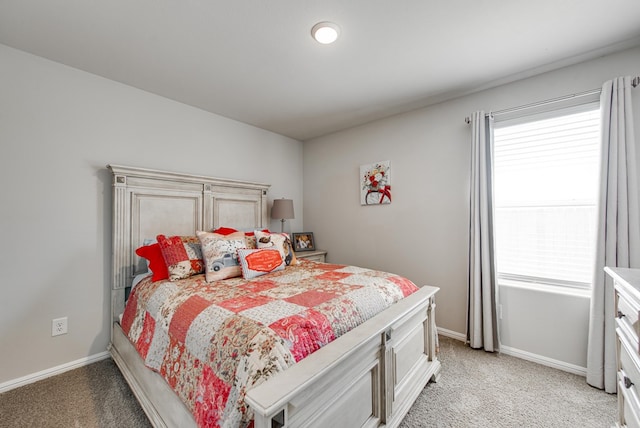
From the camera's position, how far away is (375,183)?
3.22 metres

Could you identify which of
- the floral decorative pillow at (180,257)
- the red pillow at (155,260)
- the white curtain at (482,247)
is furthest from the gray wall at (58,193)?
the white curtain at (482,247)

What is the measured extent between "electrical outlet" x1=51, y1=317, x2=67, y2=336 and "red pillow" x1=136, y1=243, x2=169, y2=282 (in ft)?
2.42

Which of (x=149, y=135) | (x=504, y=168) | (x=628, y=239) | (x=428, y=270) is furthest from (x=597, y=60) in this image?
(x=149, y=135)

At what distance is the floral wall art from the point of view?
3.13 meters

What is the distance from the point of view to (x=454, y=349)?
2436 mm

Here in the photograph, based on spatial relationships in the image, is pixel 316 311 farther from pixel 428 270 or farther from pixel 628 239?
pixel 628 239

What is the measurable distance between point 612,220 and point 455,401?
63.9 inches

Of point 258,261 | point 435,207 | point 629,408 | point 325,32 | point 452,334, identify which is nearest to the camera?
point 629,408

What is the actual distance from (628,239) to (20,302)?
13.9ft

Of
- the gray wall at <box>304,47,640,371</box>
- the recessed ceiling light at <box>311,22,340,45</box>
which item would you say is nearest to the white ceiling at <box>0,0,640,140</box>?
the recessed ceiling light at <box>311,22,340,45</box>

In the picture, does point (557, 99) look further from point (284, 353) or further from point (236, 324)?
point (236, 324)

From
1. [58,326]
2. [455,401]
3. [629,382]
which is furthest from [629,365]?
[58,326]

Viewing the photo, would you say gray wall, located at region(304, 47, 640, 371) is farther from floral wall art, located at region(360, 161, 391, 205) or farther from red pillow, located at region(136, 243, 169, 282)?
red pillow, located at region(136, 243, 169, 282)

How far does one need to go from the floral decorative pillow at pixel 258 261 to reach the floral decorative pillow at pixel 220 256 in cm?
7
